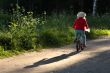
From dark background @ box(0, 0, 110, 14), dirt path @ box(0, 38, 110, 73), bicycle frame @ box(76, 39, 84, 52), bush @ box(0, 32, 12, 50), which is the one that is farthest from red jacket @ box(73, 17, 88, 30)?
dark background @ box(0, 0, 110, 14)

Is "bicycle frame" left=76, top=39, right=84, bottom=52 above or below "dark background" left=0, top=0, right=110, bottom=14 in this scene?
below

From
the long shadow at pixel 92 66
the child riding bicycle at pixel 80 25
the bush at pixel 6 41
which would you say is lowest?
the long shadow at pixel 92 66

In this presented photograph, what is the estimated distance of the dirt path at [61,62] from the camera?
10.9m

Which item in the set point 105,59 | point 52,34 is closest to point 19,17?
point 52,34

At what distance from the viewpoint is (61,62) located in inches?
468

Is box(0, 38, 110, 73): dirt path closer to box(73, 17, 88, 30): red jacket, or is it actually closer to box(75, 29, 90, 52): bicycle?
box(75, 29, 90, 52): bicycle

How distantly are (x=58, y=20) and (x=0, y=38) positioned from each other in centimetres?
564

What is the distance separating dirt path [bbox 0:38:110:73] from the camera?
35.6ft

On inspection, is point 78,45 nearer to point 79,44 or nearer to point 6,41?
point 79,44

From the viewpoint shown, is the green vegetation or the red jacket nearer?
the green vegetation

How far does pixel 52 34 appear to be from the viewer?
15453 mm

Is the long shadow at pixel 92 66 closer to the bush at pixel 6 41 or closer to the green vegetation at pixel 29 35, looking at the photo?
the green vegetation at pixel 29 35

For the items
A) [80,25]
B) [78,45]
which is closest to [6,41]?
[78,45]

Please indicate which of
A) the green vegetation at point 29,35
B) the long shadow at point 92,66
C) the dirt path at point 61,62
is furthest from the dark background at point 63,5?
the long shadow at point 92,66
